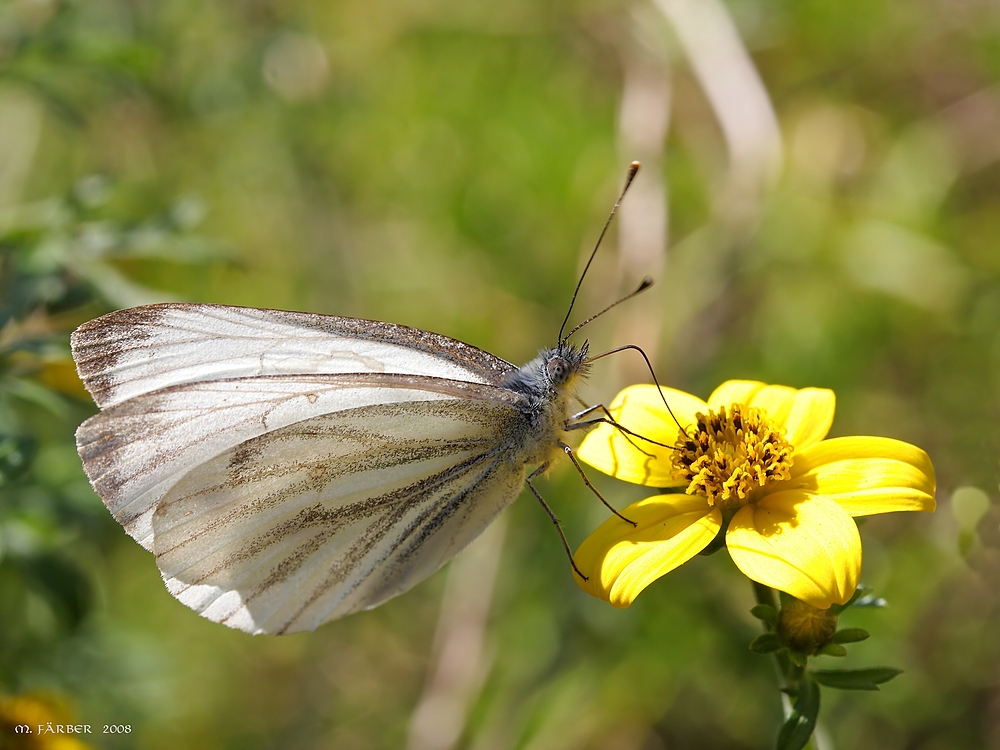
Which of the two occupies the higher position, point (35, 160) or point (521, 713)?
point (35, 160)

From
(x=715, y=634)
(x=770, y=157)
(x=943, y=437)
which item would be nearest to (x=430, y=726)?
(x=715, y=634)

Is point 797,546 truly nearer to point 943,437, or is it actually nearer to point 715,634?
point 715,634

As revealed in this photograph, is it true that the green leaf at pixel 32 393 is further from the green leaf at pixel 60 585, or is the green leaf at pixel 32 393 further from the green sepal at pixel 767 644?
the green sepal at pixel 767 644

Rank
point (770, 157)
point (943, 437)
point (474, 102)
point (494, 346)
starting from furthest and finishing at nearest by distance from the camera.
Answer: point (474, 102), point (494, 346), point (770, 157), point (943, 437)

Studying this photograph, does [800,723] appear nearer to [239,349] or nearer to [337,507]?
[337,507]

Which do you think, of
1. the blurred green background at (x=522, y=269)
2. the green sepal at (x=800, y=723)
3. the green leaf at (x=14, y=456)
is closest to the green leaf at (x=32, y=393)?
the blurred green background at (x=522, y=269)

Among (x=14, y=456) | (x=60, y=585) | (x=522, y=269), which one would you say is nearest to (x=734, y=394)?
(x=14, y=456)

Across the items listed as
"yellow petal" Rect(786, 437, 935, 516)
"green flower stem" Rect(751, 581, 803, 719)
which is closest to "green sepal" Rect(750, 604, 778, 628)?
"green flower stem" Rect(751, 581, 803, 719)

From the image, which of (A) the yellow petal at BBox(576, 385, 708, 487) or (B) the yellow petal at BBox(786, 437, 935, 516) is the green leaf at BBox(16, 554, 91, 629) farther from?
(B) the yellow petal at BBox(786, 437, 935, 516)
